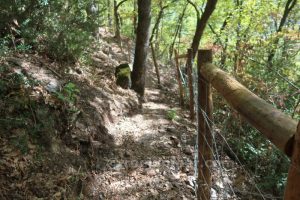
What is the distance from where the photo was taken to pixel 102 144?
4.54 m

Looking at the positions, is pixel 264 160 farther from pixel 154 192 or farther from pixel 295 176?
pixel 295 176

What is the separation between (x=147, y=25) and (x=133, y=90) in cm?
169

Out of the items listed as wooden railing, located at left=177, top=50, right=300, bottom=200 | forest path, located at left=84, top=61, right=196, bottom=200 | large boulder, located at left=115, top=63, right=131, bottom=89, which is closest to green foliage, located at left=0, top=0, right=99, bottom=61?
large boulder, located at left=115, top=63, right=131, bottom=89

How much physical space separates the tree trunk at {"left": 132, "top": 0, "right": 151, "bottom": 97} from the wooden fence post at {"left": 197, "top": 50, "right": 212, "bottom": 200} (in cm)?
478

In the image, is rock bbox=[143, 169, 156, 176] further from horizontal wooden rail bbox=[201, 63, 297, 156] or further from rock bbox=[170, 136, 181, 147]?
horizontal wooden rail bbox=[201, 63, 297, 156]

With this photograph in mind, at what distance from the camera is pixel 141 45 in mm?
7406

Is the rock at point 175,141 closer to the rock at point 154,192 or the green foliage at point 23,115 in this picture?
the rock at point 154,192

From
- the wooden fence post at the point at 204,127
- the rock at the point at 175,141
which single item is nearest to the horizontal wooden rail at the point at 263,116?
the wooden fence post at the point at 204,127

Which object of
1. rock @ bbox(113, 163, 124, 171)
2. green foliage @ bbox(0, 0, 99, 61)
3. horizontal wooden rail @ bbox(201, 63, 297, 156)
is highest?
green foliage @ bbox(0, 0, 99, 61)

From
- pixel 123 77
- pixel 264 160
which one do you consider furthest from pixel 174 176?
pixel 123 77

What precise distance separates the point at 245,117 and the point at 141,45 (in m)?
6.17

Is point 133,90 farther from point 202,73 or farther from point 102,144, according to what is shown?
point 202,73

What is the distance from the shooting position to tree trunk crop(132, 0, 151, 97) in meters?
7.13

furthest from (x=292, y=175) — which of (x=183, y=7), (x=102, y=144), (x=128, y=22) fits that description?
(x=128, y=22)
